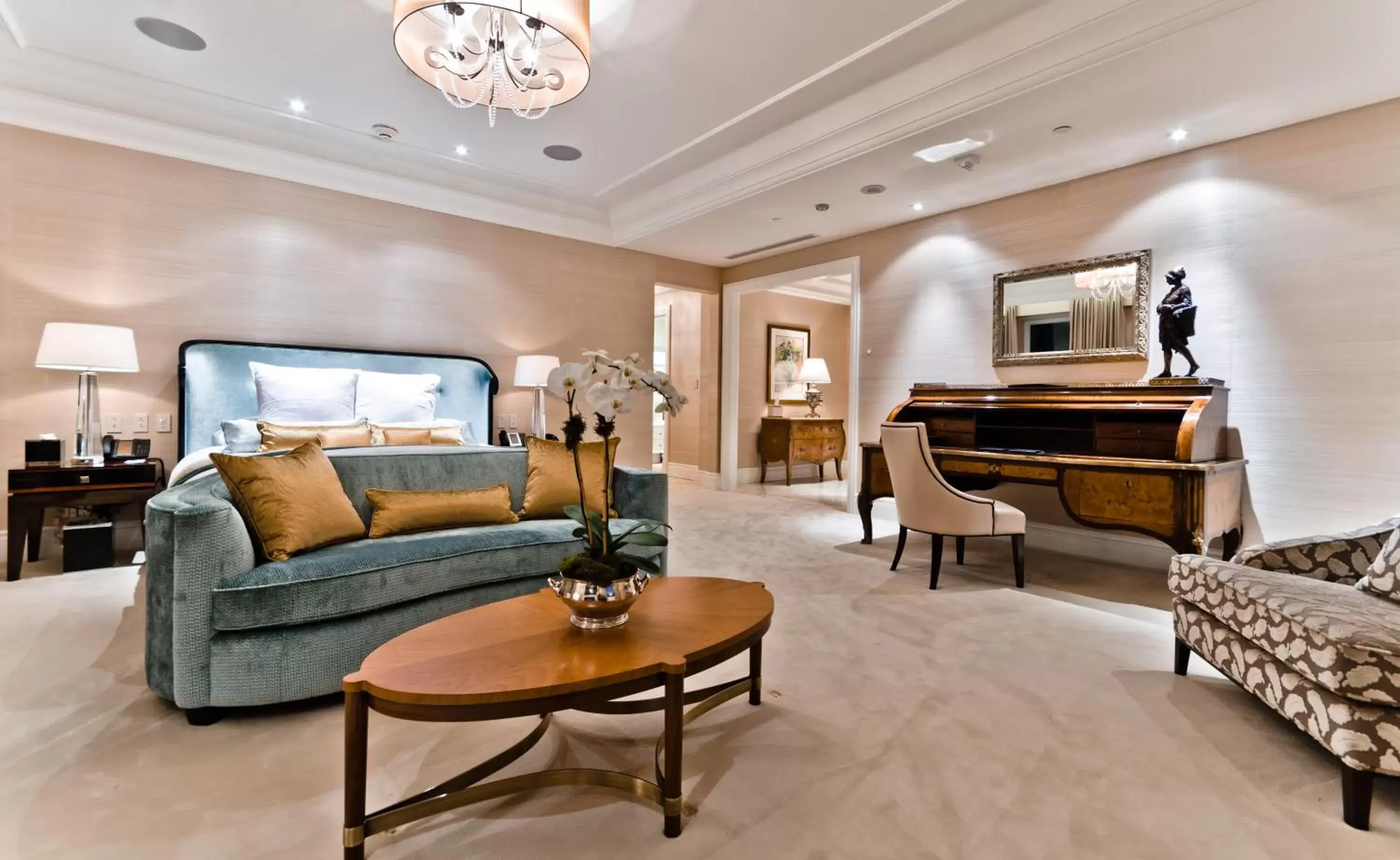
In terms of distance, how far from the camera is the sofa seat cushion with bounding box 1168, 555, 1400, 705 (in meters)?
1.42

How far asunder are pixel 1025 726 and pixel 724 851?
105cm

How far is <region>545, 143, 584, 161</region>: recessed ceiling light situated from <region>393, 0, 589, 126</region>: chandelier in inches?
47.3

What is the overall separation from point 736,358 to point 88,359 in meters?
5.15

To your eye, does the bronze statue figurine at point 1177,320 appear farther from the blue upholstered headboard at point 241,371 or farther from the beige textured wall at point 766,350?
the blue upholstered headboard at point 241,371

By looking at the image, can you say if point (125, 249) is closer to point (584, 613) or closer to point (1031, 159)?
point (584, 613)

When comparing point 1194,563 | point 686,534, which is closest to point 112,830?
point 1194,563

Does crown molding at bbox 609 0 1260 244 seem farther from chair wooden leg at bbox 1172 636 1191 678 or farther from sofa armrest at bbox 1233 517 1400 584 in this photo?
chair wooden leg at bbox 1172 636 1191 678

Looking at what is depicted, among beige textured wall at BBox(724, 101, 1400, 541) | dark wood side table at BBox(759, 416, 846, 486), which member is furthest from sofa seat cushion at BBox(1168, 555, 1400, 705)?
dark wood side table at BBox(759, 416, 846, 486)

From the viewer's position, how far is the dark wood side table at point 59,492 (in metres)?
3.19

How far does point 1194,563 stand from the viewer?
2.12 metres

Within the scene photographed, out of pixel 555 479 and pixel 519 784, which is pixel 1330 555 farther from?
pixel 555 479

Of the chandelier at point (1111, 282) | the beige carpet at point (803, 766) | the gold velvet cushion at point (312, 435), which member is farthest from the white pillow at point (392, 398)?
the chandelier at point (1111, 282)

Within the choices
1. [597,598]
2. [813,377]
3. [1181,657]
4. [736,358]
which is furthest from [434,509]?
[813,377]

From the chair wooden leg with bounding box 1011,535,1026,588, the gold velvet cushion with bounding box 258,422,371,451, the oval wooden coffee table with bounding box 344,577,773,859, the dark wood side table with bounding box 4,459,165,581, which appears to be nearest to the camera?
the oval wooden coffee table with bounding box 344,577,773,859
